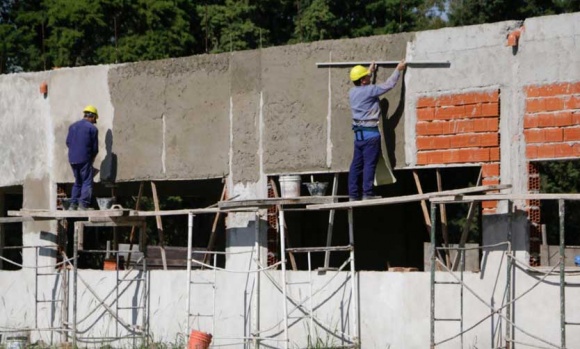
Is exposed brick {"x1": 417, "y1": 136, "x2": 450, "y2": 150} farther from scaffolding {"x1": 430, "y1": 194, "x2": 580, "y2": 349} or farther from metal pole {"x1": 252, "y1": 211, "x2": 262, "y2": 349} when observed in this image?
metal pole {"x1": 252, "y1": 211, "x2": 262, "y2": 349}

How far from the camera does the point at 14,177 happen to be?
2062 centimetres

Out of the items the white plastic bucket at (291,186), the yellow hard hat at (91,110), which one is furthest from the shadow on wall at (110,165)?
Answer: the white plastic bucket at (291,186)

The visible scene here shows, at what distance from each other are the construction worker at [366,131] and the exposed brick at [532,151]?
190 centimetres

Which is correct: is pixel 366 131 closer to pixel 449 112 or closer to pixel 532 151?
pixel 449 112

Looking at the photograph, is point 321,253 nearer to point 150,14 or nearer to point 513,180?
point 513,180

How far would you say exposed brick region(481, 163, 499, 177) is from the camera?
610 inches

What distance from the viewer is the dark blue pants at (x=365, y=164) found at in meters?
16.0

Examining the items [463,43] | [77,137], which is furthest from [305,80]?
[77,137]

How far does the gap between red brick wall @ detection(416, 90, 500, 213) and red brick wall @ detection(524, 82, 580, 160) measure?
460mm

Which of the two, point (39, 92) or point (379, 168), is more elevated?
point (39, 92)

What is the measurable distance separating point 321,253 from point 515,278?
6002 mm

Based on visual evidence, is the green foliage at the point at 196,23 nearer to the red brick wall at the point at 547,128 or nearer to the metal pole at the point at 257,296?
the metal pole at the point at 257,296

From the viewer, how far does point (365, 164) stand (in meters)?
16.1

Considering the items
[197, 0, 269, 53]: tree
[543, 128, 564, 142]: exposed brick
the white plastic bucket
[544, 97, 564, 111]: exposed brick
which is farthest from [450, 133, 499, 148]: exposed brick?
[197, 0, 269, 53]: tree
